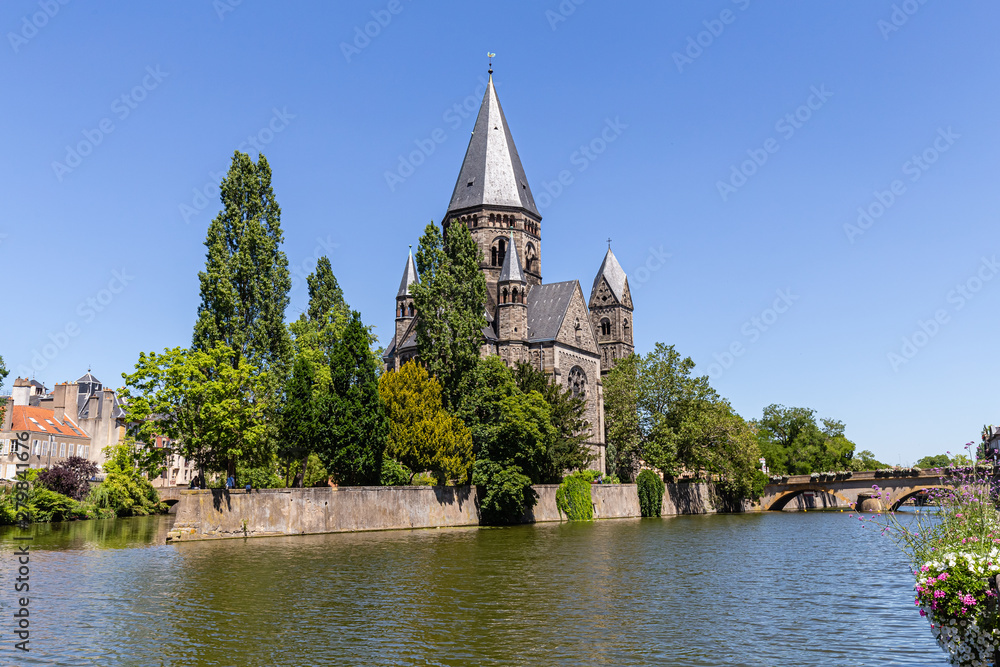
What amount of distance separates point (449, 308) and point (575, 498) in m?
15.4

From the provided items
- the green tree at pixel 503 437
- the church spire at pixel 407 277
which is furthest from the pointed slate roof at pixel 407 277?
the green tree at pixel 503 437

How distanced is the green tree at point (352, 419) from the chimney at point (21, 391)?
53508 mm

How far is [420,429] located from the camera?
4547 cm

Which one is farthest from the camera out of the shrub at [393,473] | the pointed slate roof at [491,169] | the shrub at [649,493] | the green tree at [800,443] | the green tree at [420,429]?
the green tree at [800,443]

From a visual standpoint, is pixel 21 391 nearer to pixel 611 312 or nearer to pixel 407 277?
pixel 407 277

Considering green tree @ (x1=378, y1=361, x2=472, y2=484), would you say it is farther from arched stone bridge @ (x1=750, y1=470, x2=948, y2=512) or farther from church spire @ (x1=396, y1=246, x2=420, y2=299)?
arched stone bridge @ (x1=750, y1=470, x2=948, y2=512)

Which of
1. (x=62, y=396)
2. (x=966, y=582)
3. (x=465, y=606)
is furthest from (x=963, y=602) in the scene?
(x=62, y=396)

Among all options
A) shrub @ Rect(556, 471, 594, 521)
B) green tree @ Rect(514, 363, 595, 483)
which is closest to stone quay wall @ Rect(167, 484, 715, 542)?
shrub @ Rect(556, 471, 594, 521)

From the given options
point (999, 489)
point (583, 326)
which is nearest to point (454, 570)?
point (999, 489)

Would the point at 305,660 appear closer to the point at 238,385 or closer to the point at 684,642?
the point at 684,642

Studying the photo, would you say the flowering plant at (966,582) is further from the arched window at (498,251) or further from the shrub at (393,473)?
the arched window at (498,251)

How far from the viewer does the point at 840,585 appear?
21.8 metres

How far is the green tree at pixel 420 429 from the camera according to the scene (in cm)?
4544

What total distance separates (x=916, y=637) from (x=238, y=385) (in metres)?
30.4
